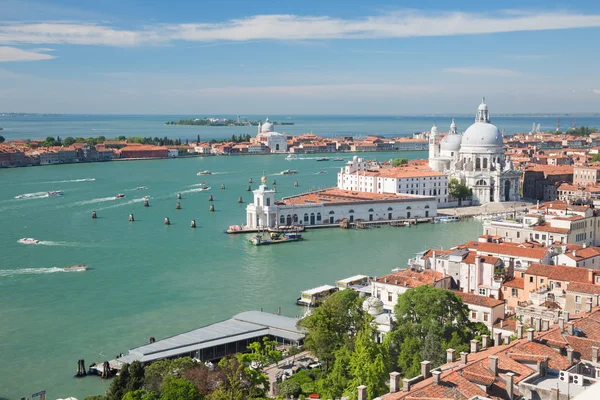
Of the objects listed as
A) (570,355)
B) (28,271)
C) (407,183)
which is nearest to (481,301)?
(570,355)

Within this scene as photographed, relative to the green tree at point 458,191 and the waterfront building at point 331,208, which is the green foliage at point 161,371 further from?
the green tree at point 458,191

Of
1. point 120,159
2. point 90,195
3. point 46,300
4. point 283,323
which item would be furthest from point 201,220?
point 120,159

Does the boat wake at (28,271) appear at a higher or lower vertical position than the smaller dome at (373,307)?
lower

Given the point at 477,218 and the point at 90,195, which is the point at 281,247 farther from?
the point at 90,195

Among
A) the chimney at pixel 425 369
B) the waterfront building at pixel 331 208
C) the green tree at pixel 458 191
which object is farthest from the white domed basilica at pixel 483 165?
the chimney at pixel 425 369

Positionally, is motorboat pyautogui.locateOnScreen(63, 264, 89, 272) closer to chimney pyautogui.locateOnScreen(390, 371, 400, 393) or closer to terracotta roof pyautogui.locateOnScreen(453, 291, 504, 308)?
terracotta roof pyautogui.locateOnScreen(453, 291, 504, 308)

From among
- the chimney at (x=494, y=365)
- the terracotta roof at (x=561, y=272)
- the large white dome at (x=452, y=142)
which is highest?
the large white dome at (x=452, y=142)

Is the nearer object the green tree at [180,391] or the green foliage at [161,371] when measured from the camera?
the green tree at [180,391]
